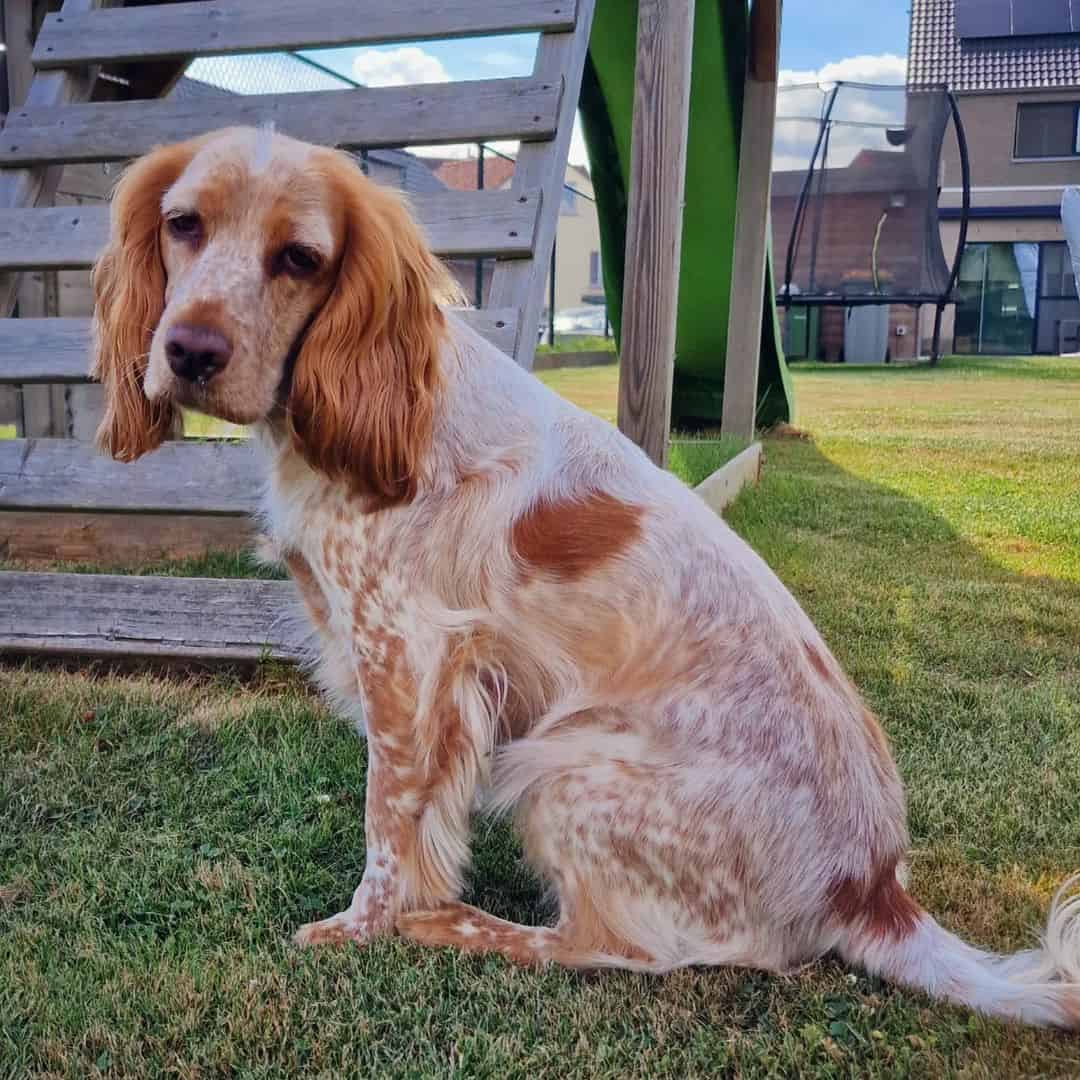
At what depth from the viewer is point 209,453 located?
3.46 metres

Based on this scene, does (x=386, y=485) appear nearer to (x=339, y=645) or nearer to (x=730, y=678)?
(x=339, y=645)

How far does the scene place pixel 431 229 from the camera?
3359mm

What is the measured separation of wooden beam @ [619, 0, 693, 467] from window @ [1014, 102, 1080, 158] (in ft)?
97.1

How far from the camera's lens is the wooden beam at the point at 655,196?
320 cm

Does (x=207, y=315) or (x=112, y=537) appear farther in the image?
(x=112, y=537)

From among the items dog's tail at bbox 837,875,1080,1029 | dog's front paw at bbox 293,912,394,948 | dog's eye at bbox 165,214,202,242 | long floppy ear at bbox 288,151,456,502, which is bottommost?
dog's front paw at bbox 293,912,394,948

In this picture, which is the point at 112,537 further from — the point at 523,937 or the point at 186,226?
the point at 523,937

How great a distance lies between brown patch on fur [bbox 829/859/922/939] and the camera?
182 cm

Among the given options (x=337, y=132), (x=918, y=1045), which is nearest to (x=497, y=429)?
(x=918, y=1045)

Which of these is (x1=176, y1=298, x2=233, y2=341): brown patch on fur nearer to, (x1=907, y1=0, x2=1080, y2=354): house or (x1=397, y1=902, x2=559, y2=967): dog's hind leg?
→ (x1=397, y1=902, x2=559, y2=967): dog's hind leg

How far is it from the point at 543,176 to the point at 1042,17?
31.5 m

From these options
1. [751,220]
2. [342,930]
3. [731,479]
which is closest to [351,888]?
[342,930]

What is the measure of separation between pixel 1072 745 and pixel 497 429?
1.85 metres

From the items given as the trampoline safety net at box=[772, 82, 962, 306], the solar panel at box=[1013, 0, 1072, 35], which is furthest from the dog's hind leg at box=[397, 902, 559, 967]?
the solar panel at box=[1013, 0, 1072, 35]
